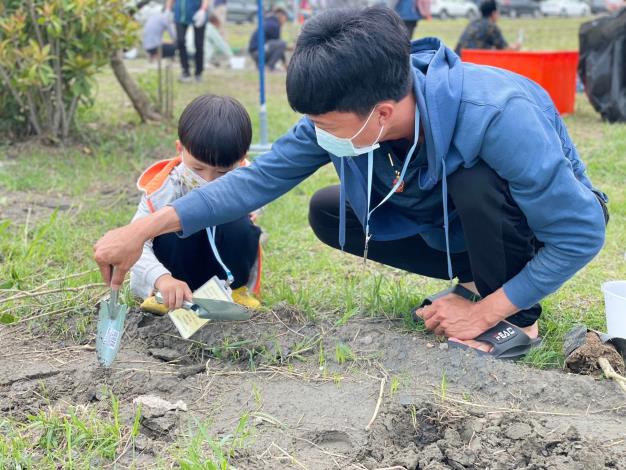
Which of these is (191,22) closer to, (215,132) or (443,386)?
(215,132)

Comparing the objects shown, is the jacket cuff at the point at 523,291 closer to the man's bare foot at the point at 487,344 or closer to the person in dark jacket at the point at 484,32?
the man's bare foot at the point at 487,344

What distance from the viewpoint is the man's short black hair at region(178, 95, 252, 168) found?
265 cm

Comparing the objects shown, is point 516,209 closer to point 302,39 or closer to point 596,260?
point 302,39

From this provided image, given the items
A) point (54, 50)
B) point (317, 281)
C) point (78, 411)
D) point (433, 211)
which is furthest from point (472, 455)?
point (54, 50)

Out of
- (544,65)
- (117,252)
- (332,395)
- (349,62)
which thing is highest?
(349,62)

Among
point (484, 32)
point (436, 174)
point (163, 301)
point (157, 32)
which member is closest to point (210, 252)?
point (163, 301)

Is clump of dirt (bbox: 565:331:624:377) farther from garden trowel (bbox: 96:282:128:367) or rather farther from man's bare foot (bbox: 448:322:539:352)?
garden trowel (bbox: 96:282:128:367)

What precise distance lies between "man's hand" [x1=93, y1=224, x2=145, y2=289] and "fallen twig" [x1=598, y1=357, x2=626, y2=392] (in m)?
1.35

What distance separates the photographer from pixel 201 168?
2.76m

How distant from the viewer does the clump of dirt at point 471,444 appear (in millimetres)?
1904

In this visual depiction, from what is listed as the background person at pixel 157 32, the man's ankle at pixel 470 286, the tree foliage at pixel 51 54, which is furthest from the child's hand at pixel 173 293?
the background person at pixel 157 32

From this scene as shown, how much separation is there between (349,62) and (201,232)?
104cm

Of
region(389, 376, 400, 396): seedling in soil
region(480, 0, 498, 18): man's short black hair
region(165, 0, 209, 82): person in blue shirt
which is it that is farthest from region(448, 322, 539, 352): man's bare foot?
region(165, 0, 209, 82): person in blue shirt

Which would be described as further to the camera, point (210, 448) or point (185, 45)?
point (185, 45)
